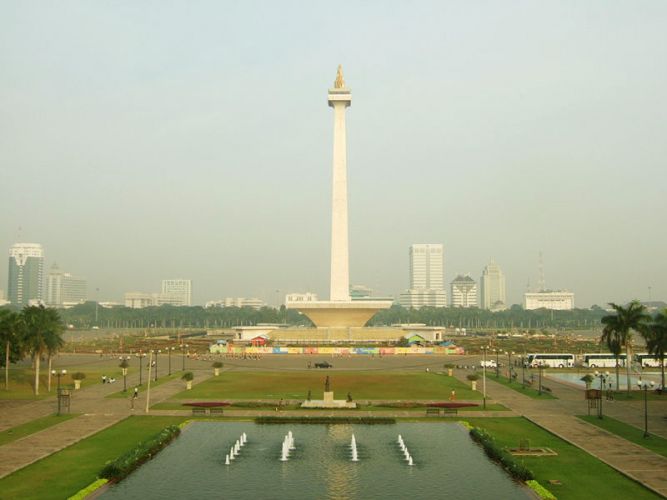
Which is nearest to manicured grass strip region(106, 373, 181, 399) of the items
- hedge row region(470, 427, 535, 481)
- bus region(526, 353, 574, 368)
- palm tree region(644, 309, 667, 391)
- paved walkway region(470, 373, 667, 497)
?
hedge row region(470, 427, 535, 481)

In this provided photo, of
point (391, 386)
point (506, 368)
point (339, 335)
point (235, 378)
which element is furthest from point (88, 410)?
point (339, 335)

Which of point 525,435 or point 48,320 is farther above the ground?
point 48,320

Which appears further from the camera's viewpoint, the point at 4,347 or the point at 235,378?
the point at 235,378

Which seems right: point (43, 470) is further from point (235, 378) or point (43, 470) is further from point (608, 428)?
point (235, 378)

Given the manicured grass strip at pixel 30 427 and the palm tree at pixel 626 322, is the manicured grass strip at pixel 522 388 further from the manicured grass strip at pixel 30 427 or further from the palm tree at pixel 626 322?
the manicured grass strip at pixel 30 427

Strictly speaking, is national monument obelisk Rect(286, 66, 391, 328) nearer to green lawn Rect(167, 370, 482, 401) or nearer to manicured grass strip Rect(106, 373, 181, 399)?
green lawn Rect(167, 370, 482, 401)

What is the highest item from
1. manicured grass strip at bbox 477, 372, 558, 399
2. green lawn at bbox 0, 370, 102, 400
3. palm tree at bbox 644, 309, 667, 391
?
palm tree at bbox 644, 309, 667, 391

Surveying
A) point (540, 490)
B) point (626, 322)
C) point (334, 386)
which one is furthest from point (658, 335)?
point (540, 490)
